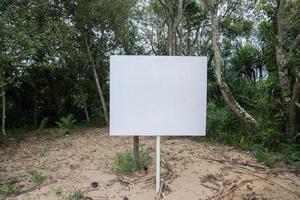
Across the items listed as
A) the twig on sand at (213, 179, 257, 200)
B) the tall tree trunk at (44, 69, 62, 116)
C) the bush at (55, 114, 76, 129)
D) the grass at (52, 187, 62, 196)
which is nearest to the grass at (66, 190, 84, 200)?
the grass at (52, 187, 62, 196)

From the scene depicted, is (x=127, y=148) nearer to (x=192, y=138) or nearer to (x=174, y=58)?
(x=192, y=138)

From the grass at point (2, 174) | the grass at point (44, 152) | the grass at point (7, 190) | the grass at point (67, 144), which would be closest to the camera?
the grass at point (7, 190)

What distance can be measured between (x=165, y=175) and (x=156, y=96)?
1.14 meters

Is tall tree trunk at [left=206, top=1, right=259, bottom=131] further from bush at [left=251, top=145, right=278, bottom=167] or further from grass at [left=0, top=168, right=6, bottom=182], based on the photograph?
grass at [left=0, top=168, right=6, bottom=182]

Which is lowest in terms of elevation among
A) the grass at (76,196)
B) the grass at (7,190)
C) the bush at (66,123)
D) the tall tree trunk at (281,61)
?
the grass at (7,190)

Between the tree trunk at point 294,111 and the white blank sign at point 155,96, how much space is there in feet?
7.41

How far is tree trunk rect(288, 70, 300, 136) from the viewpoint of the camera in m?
5.46

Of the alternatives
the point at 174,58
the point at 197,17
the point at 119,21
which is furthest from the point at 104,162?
the point at 197,17

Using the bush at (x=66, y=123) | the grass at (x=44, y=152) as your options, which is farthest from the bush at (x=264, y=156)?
the bush at (x=66, y=123)

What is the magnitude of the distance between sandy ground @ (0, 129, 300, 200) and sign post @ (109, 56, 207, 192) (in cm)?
74

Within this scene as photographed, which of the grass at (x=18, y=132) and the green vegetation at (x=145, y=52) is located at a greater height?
the green vegetation at (x=145, y=52)

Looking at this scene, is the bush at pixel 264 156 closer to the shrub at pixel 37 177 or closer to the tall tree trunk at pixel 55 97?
the shrub at pixel 37 177

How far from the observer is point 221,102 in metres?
8.32

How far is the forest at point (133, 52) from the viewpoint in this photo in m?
5.77
